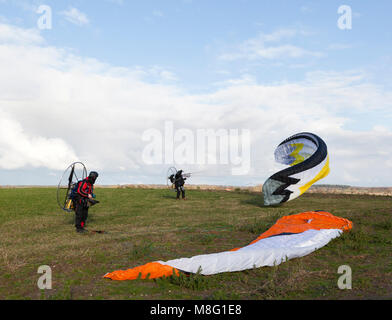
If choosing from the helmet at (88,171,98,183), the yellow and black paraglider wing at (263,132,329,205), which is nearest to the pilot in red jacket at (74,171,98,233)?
the helmet at (88,171,98,183)

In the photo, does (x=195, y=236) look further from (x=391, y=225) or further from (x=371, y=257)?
(x=391, y=225)

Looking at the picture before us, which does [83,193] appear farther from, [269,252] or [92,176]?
[269,252]

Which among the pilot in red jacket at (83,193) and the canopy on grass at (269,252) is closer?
the canopy on grass at (269,252)

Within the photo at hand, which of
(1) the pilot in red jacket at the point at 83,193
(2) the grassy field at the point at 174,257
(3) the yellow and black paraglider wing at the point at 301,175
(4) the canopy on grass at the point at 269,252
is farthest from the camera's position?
(3) the yellow and black paraglider wing at the point at 301,175

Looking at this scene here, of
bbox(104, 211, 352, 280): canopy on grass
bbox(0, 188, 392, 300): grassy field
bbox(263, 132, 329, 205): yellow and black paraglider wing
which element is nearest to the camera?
bbox(0, 188, 392, 300): grassy field

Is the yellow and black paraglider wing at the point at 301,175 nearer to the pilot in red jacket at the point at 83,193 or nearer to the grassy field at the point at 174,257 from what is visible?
the grassy field at the point at 174,257

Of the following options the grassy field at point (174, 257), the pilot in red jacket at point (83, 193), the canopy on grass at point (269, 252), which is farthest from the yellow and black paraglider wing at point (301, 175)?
the pilot in red jacket at point (83, 193)

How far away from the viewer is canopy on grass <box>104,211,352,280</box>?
800 centimetres

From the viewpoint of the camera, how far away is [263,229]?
13539 mm

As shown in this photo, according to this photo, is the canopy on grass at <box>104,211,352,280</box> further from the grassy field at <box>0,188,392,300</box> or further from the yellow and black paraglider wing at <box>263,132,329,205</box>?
the yellow and black paraglider wing at <box>263,132,329,205</box>

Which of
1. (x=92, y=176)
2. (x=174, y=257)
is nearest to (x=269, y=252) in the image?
(x=174, y=257)

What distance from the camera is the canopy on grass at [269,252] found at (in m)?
8.00

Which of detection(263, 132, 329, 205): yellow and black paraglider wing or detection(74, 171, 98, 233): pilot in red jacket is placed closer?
detection(74, 171, 98, 233): pilot in red jacket
